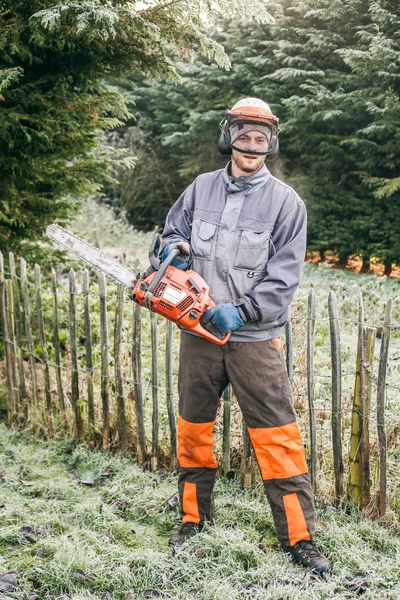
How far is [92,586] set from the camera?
2.54 m

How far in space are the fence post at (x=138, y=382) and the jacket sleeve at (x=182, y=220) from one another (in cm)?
86

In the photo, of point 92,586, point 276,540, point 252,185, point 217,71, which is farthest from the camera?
point 217,71

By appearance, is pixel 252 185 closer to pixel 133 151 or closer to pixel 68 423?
pixel 68 423

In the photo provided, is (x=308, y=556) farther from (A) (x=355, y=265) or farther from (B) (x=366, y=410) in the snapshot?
(A) (x=355, y=265)

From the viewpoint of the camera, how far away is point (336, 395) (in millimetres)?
3059

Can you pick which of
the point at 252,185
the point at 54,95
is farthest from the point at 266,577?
the point at 54,95

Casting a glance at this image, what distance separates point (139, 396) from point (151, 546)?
1.02 metres

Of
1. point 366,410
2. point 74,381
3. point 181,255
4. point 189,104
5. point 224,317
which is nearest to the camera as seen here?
point 224,317

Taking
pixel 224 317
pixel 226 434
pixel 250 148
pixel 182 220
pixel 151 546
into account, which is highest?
pixel 250 148

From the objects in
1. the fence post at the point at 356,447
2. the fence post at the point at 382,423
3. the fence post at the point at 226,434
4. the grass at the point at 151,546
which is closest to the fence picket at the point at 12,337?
the grass at the point at 151,546

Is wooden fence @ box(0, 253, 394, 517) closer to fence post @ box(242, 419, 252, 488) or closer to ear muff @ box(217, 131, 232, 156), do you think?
fence post @ box(242, 419, 252, 488)

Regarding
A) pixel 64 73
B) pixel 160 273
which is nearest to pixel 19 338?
pixel 160 273

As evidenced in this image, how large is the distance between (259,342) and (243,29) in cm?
1199

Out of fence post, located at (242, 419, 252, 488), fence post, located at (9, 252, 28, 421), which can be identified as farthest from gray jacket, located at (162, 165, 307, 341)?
fence post, located at (9, 252, 28, 421)
